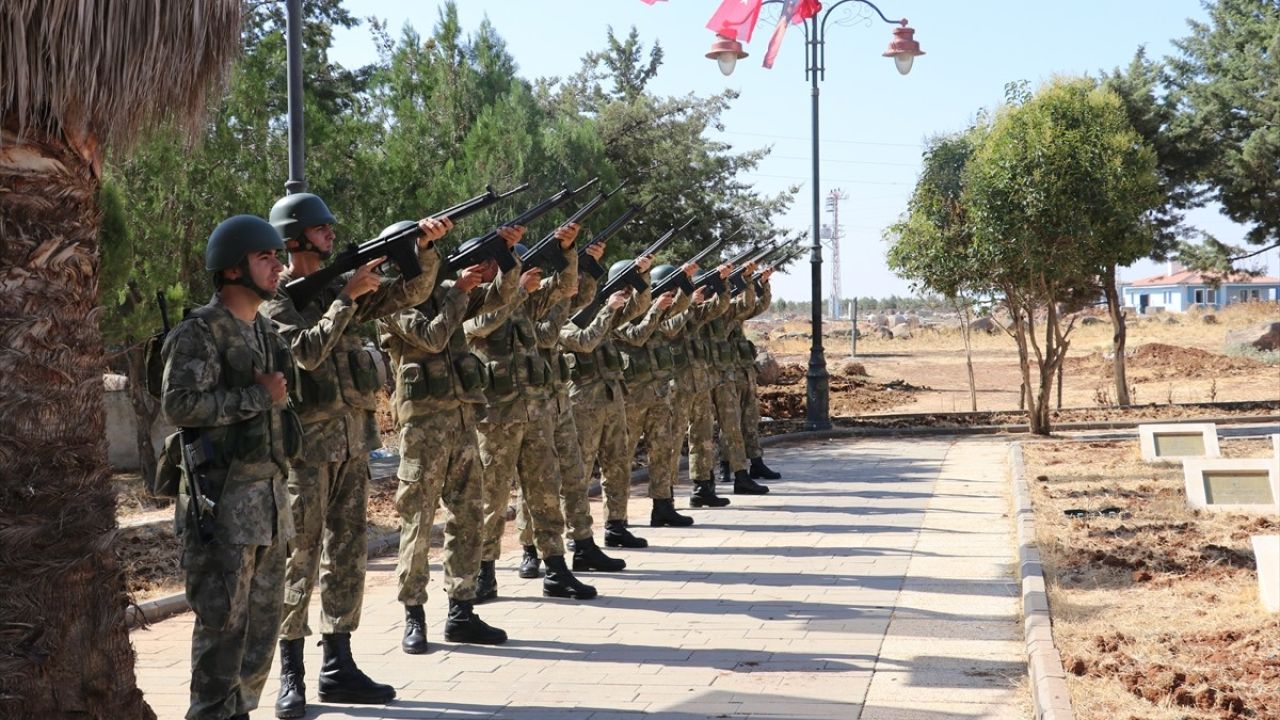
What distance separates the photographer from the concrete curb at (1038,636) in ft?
19.2

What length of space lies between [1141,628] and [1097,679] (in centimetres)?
122

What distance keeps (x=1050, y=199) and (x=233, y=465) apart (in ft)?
51.8

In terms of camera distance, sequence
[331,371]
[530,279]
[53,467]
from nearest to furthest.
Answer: [53,467], [331,371], [530,279]

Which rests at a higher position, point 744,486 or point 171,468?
point 171,468

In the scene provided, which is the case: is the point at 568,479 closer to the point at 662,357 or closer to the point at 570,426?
the point at 570,426

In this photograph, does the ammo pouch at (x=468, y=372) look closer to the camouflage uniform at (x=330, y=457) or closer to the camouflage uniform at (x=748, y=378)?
the camouflage uniform at (x=330, y=457)

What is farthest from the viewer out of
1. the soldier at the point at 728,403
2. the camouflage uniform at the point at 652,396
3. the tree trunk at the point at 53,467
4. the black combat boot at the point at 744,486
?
the black combat boot at the point at 744,486

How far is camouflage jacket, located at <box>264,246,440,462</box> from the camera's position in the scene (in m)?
6.29

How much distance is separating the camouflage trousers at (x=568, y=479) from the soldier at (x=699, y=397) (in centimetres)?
292

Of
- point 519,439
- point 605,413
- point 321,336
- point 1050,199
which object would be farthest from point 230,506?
point 1050,199

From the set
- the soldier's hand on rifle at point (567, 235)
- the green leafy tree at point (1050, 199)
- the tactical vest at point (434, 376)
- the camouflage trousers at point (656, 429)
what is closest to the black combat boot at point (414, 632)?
the tactical vest at point (434, 376)

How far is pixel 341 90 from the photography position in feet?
96.4

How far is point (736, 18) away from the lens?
1512 cm

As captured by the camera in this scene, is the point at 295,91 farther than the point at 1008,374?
No
